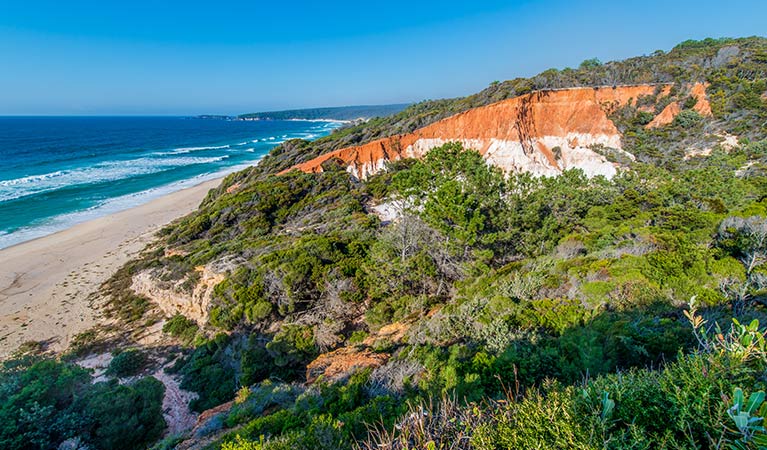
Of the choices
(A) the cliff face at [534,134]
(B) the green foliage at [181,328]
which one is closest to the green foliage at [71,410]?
(B) the green foliage at [181,328]

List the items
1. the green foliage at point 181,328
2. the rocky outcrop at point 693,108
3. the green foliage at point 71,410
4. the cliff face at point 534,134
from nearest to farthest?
the green foliage at point 71,410 → the green foliage at point 181,328 → the rocky outcrop at point 693,108 → the cliff face at point 534,134

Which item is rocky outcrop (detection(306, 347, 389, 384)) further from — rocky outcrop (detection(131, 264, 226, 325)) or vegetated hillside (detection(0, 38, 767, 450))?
rocky outcrop (detection(131, 264, 226, 325))

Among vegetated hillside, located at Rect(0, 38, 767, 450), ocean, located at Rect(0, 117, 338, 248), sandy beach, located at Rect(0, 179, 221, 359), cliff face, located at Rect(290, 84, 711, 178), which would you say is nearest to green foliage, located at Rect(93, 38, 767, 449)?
vegetated hillside, located at Rect(0, 38, 767, 450)

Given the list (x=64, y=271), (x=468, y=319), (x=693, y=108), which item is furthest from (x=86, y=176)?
(x=693, y=108)

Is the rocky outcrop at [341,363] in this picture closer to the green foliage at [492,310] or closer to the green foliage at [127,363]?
the green foliage at [492,310]

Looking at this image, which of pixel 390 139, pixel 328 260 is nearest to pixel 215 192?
pixel 390 139

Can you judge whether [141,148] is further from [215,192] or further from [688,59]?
[688,59]
